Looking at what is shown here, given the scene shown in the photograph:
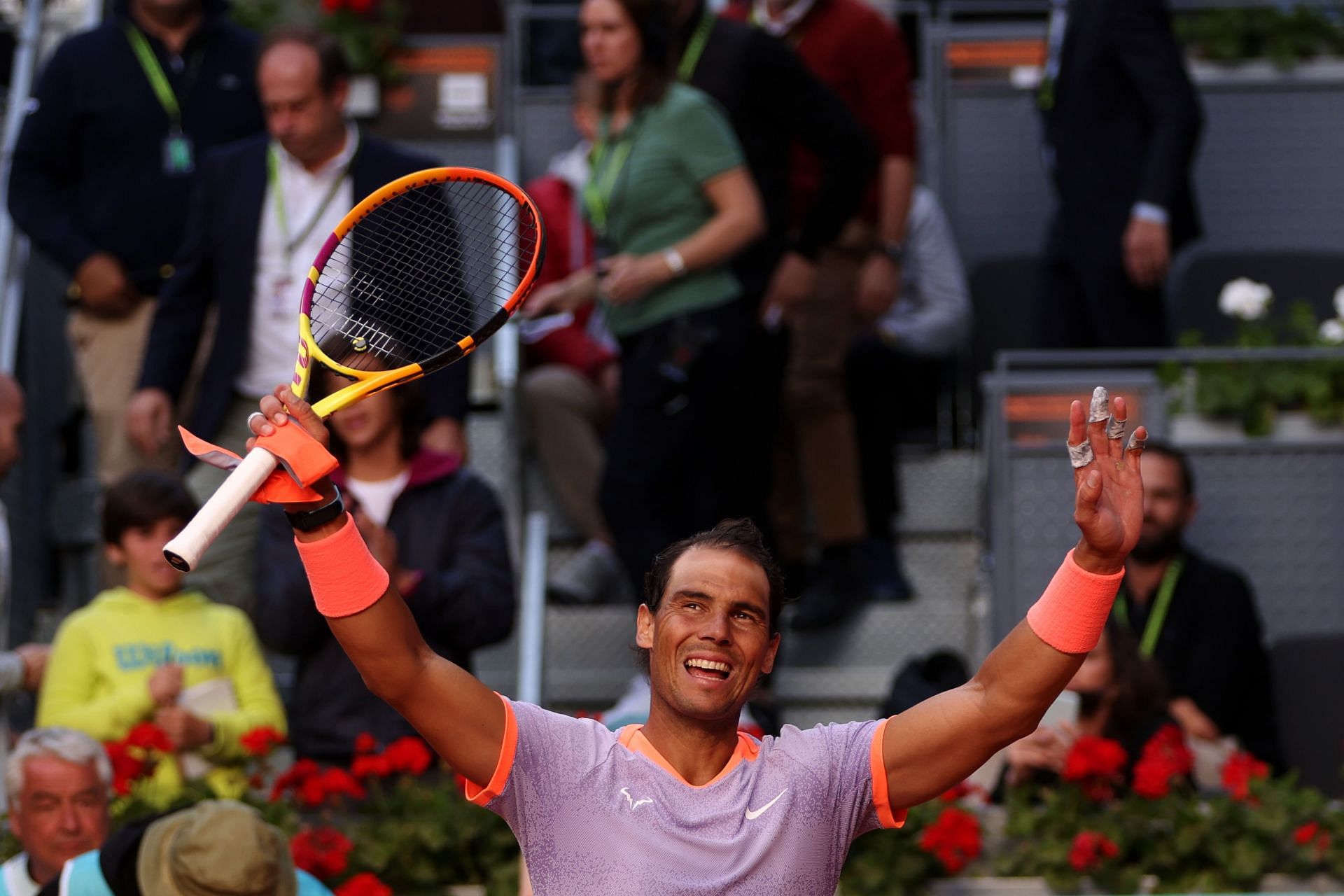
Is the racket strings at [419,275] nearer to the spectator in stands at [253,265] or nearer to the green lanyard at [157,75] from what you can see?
the spectator in stands at [253,265]

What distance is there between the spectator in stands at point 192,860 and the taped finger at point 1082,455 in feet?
5.75

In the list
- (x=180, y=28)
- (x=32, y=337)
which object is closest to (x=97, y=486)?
(x=32, y=337)

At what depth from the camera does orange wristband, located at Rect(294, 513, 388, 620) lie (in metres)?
2.79

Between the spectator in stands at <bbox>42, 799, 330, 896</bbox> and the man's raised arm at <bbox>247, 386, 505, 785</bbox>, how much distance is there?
3.49ft

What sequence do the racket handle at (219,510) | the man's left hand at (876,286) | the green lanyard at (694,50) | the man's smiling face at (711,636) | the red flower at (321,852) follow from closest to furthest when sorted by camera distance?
1. the racket handle at (219,510)
2. the man's smiling face at (711,636)
3. the red flower at (321,852)
4. the green lanyard at (694,50)
5. the man's left hand at (876,286)

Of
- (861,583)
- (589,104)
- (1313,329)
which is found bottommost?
(861,583)

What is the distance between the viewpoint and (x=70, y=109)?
664 cm

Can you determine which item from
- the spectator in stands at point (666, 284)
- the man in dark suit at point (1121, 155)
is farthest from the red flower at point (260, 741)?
the man in dark suit at point (1121, 155)

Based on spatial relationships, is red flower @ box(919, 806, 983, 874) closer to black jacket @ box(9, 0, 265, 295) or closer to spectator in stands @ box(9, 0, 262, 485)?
spectator in stands @ box(9, 0, 262, 485)

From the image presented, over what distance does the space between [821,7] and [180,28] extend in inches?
81.3

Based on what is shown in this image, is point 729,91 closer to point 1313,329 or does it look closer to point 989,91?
point 1313,329

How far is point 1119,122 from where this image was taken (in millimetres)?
7059

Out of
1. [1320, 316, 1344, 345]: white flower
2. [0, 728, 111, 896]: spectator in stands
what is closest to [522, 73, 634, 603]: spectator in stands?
[1320, 316, 1344, 345]: white flower

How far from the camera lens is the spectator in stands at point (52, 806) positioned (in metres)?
4.36
